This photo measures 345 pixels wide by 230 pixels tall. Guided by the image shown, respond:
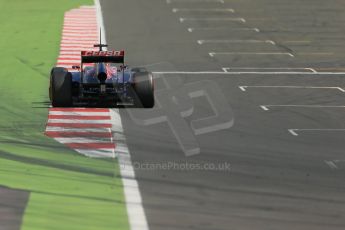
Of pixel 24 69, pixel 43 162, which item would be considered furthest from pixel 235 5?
pixel 43 162

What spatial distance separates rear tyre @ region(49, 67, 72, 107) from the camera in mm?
23281

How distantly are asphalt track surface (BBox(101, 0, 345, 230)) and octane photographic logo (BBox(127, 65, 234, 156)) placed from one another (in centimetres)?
19

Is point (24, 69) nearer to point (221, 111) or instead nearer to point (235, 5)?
point (221, 111)

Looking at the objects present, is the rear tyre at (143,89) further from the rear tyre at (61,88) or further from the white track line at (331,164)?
the white track line at (331,164)

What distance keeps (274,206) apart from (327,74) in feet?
55.7

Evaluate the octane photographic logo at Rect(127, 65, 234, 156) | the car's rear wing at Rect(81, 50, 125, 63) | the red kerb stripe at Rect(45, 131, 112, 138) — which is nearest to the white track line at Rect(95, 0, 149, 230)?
the red kerb stripe at Rect(45, 131, 112, 138)

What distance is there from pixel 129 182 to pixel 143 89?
6.86 metres

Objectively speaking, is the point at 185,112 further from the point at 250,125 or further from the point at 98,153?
the point at 98,153

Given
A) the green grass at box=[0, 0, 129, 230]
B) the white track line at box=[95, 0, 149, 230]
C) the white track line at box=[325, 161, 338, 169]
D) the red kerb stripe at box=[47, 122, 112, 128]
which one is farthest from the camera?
the red kerb stripe at box=[47, 122, 112, 128]

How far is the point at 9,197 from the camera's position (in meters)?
15.7

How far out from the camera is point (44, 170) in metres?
17.9

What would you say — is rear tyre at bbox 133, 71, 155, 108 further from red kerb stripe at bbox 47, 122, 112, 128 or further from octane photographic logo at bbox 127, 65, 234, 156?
→ red kerb stripe at bbox 47, 122, 112, 128

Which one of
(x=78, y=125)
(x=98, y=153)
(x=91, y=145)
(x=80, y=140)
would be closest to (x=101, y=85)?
(x=78, y=125)

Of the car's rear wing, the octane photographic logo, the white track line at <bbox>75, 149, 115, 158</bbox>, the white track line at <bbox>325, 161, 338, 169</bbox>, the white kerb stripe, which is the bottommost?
the octane photographic logo
